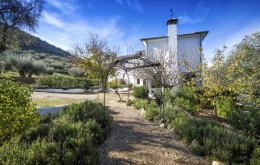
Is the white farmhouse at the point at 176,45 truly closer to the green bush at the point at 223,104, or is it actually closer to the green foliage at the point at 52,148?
the green bush at the point at 223,104

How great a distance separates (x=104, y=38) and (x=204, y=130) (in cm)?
1609

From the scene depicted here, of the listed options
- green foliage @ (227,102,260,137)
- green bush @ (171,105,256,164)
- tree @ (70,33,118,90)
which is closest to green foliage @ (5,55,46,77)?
tree @ (70,33,118,90)

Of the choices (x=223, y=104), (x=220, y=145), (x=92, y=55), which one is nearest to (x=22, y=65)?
(x=92, y=55)

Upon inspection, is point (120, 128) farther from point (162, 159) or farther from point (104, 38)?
point (104, 38)

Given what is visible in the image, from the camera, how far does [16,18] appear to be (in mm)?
6891

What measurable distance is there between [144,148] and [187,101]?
4.47m

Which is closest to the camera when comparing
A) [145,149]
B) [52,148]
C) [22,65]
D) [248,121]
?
[52,148]

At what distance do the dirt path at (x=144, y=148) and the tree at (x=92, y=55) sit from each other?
10952 millimetres

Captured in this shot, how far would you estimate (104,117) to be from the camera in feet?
14.1

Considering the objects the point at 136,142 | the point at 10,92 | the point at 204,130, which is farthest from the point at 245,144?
the point at 10,92

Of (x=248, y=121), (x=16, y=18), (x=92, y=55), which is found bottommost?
(x=248, y=121)

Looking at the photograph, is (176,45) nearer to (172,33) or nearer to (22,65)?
(172,33)

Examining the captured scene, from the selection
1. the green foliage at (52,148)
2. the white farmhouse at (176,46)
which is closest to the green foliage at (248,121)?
the green foliage at (52,148)

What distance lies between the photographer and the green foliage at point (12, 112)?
2.31m
